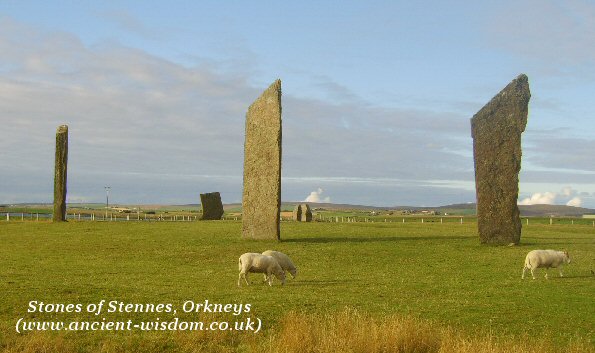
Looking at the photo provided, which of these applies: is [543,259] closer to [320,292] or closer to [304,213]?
[320,292]

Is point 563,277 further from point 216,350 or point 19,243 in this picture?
point 19,243

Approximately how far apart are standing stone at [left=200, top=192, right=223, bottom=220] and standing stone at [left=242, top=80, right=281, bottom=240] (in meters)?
22.7

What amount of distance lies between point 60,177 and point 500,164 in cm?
3032

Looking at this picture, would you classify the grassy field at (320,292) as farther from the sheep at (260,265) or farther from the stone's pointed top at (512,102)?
the stone's pointed top at (512,102)

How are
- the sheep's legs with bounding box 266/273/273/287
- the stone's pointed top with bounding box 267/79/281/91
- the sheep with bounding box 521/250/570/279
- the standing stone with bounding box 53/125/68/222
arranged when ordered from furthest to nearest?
the standing stone with bounding box 53/125/68/222
the stone's pointed top with bounding box 267/79/281/91
the sheep with bounding box 521/250/570/279
the sheep's legs with bounding box 266/273/273/287

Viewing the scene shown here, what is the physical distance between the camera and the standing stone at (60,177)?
47.2 metres

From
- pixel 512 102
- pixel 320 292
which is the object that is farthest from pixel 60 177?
pixel 320 292

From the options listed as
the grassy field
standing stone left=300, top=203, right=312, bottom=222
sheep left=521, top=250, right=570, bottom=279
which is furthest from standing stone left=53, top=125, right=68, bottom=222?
sheep left=521, top=250, right=570, bottom=279

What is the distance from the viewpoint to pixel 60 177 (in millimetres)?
47219

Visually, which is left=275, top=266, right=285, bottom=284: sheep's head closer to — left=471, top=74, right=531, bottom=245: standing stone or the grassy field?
the grassy field

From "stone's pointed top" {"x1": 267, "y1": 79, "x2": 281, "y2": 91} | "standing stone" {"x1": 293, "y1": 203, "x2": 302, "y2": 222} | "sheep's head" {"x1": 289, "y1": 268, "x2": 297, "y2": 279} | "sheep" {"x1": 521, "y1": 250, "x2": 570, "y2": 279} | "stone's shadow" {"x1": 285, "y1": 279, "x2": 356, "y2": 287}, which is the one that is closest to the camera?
"stone's shadow" {"x1": 285, "y1": 279, "x2": 356, "y2": 287}

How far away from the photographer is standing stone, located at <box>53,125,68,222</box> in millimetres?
47250

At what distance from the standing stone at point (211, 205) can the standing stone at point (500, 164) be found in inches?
1098

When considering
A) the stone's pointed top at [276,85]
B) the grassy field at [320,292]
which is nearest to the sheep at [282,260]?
the grassy field at [320,292]
